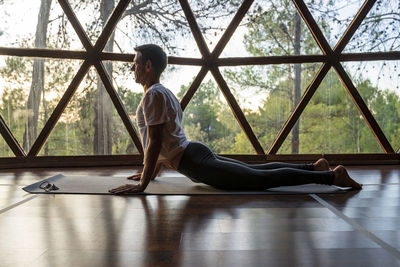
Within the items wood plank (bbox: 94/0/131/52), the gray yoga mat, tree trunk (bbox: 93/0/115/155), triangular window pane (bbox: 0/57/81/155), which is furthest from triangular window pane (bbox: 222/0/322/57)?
the gray yoga mat

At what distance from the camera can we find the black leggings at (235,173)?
277cm

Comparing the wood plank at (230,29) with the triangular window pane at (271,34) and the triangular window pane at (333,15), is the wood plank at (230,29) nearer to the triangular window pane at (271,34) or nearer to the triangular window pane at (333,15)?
the triangular window pane at (271,34)

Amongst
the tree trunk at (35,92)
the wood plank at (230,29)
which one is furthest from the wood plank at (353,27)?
the tree trunk at (35,92)

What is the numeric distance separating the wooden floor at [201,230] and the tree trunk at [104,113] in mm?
2251

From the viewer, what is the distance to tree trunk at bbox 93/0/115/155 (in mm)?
5227

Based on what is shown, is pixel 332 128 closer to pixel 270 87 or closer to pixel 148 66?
pixel 270 87

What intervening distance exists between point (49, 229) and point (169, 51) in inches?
151

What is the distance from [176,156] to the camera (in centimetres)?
283

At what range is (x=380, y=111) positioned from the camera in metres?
5.39

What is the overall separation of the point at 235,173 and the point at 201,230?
35.9 inches

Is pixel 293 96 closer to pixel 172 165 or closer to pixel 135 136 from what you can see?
pixel 135 136

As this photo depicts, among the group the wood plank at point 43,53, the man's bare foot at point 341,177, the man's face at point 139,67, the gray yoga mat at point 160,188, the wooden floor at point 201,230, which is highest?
the wood plank at point 43,53

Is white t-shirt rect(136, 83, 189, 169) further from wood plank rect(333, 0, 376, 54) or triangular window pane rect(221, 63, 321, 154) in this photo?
wood plank rect(333, 0, 376, 54)

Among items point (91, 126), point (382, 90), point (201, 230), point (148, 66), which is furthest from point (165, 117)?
point (382, 90)
